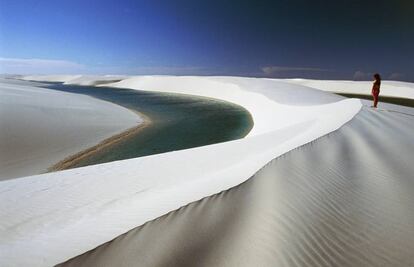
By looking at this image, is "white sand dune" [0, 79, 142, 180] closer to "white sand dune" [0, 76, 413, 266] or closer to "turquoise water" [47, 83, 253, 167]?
"turquoise water" [47, 83, 253, 167]

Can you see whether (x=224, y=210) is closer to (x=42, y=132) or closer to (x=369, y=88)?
(x=42, y=132)

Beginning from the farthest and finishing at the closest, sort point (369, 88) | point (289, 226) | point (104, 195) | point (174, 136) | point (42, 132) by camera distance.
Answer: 1. point (369, 88)
2. point (174, 136)
3. point (42, 132)
4. point (104, 195)
5. point (289, 226)

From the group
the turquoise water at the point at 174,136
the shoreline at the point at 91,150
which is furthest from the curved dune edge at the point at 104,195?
the turquoise water at the point at 174,136

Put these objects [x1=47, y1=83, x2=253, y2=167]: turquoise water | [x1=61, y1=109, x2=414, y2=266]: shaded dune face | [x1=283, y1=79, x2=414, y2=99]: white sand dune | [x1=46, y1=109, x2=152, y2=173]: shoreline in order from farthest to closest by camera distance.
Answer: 1. [x1=283, y1=79, x2=414, y2=99]: white sand dune
2. [x1=47, y1=83, x2=253, y2=167]: turquoise water
3. [x1=46, y1=109, x2=152, y2=173]: shoreline
4. [x1=61, y1=109, x2=414, y2=266]: shaded dune face

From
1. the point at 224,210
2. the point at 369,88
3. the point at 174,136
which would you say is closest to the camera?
the point at 224,210

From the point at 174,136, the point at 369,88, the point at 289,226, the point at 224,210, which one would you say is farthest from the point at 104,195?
the point at 369,88

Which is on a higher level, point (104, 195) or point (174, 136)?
point (104, 195)

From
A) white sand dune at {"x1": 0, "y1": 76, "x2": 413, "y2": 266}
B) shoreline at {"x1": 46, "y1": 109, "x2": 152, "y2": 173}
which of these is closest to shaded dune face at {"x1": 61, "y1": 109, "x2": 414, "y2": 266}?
white sand dune at {"x1": 0, "y1": 76, "x2": 413, "y2": 266}
